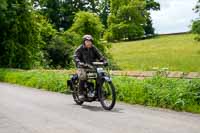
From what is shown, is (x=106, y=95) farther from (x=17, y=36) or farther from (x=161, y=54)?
(x=161, y=54)

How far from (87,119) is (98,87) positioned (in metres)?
2.19

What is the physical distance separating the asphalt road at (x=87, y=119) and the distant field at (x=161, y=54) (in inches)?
1306

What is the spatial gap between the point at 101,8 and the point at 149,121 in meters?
97.2

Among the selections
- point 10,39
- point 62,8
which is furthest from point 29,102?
point 62,8

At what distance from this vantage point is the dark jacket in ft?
43.1

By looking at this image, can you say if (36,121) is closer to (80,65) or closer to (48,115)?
(48,115)

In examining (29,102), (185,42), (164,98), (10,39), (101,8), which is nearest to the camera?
(164,98)

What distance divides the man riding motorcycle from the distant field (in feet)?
106

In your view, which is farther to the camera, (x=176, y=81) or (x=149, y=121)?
(x=176, y=81)

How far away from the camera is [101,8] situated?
10644cm

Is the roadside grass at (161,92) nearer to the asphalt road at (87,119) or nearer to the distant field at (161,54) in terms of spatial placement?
the asphalt road at (87,119)

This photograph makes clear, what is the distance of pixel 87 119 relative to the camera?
1047 centimetres

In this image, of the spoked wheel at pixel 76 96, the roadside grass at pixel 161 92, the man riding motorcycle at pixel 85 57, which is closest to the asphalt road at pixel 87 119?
the spoked wheel at pixel 76 96

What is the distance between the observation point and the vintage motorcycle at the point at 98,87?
12.2m
